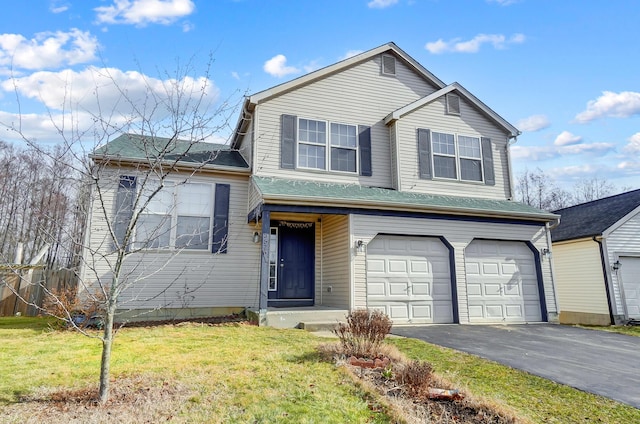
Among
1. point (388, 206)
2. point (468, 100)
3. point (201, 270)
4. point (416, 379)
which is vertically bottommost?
point (416, 379)

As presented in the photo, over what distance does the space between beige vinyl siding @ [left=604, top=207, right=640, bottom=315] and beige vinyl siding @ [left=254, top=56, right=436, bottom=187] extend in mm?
8225

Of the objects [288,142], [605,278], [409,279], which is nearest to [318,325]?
[409,279]

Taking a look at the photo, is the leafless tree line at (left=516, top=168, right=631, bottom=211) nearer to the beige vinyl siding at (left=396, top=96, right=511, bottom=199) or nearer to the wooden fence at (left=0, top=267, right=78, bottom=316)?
the beige vinyl siding at (left=396, top=96, right=511, bottom=199)

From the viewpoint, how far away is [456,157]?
38.2 feet

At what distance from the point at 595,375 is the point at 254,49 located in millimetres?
8034

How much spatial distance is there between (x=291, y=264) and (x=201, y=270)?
2490 mm

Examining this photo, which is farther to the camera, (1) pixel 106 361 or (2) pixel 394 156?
(2) pixel 394 156

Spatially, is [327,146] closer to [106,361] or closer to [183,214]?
[183,214]

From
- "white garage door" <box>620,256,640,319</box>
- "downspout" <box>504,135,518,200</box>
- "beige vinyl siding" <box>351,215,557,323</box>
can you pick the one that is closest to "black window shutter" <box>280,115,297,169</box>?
"beige vinyl siding" <box>351,215,557,323</box>

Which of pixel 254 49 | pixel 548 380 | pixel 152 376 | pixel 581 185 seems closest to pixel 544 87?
pixel 254 49

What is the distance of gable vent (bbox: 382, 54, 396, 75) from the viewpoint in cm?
1205

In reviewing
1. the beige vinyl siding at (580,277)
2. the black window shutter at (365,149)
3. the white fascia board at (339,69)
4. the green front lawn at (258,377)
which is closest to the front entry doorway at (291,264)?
the black window shutter at (365,149)

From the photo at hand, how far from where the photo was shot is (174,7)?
6.82m

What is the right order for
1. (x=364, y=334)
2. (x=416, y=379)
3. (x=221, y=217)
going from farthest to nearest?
1. (x=221, y=217)
2. (x=364, y=334)
3. (x=416, y=379)
